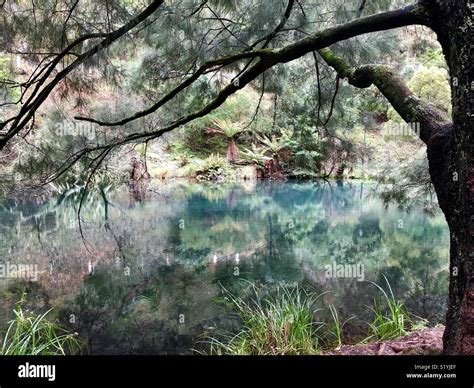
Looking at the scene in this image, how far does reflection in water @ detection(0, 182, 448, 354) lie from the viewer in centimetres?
264

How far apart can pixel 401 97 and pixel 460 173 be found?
1.54 feet

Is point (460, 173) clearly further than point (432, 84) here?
No

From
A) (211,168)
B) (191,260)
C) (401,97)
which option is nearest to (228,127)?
(211,168)

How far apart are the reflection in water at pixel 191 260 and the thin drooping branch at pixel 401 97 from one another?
158 cm

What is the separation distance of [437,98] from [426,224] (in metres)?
1.89

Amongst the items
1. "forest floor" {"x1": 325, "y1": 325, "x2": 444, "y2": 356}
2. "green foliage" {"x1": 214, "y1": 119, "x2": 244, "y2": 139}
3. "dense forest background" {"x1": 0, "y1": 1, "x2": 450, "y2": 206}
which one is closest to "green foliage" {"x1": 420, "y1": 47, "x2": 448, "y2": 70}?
"dense forest background" {"x1": 0, "y1": 1, "x2": 450, "y2": 206}

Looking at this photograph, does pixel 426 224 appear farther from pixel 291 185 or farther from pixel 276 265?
pixel 291 185

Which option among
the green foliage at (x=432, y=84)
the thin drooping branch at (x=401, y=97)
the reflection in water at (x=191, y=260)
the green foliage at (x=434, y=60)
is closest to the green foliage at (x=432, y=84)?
the green foliage at (x=432, y=84)

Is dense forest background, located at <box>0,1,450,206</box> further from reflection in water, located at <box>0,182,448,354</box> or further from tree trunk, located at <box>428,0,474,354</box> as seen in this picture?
reflection in water, located at <box>0,182,448,354</box>

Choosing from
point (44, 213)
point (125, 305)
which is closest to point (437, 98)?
point (125, 305)

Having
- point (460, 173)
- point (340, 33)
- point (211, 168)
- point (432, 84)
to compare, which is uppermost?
point (432, 84)

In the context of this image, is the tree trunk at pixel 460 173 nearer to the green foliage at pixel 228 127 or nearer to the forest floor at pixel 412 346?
the forest floor at pixel 412 346

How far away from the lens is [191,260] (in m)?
4.07

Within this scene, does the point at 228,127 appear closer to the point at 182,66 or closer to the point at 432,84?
the point at 432,84
